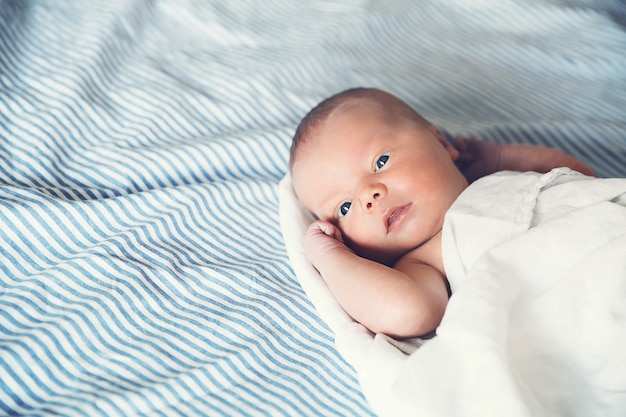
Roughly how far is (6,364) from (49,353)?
0.06 meters

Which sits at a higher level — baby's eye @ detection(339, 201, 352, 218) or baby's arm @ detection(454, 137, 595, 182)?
baby's eye @ detection(339, 201, 352, 218)

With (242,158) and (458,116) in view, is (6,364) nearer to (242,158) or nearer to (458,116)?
(242,158)

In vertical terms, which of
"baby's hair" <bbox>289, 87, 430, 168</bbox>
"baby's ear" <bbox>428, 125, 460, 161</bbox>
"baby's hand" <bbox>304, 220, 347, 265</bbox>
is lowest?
"baby's hand" <bbox>304, 220, 347, 265</bbox>

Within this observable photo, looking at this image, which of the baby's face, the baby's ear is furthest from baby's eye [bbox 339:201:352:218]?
the baby's ear

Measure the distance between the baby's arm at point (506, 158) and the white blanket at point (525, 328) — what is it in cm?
29

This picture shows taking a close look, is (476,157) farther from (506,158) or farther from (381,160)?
(381,160)

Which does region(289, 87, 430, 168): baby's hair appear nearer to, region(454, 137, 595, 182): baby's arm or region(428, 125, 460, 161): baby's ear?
region(428, 125, 460, 161): baby's ear

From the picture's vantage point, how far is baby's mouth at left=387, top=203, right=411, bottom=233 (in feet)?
3.54

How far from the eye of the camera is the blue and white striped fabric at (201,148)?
94cm

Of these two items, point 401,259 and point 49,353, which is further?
point 401,259

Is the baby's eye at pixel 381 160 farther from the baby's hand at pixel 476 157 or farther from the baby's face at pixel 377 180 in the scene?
the baby's hand at pixel 476 157

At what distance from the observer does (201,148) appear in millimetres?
1364

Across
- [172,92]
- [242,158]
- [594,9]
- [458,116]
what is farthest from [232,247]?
[594,9]

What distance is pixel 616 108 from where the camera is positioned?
1.53 meters
